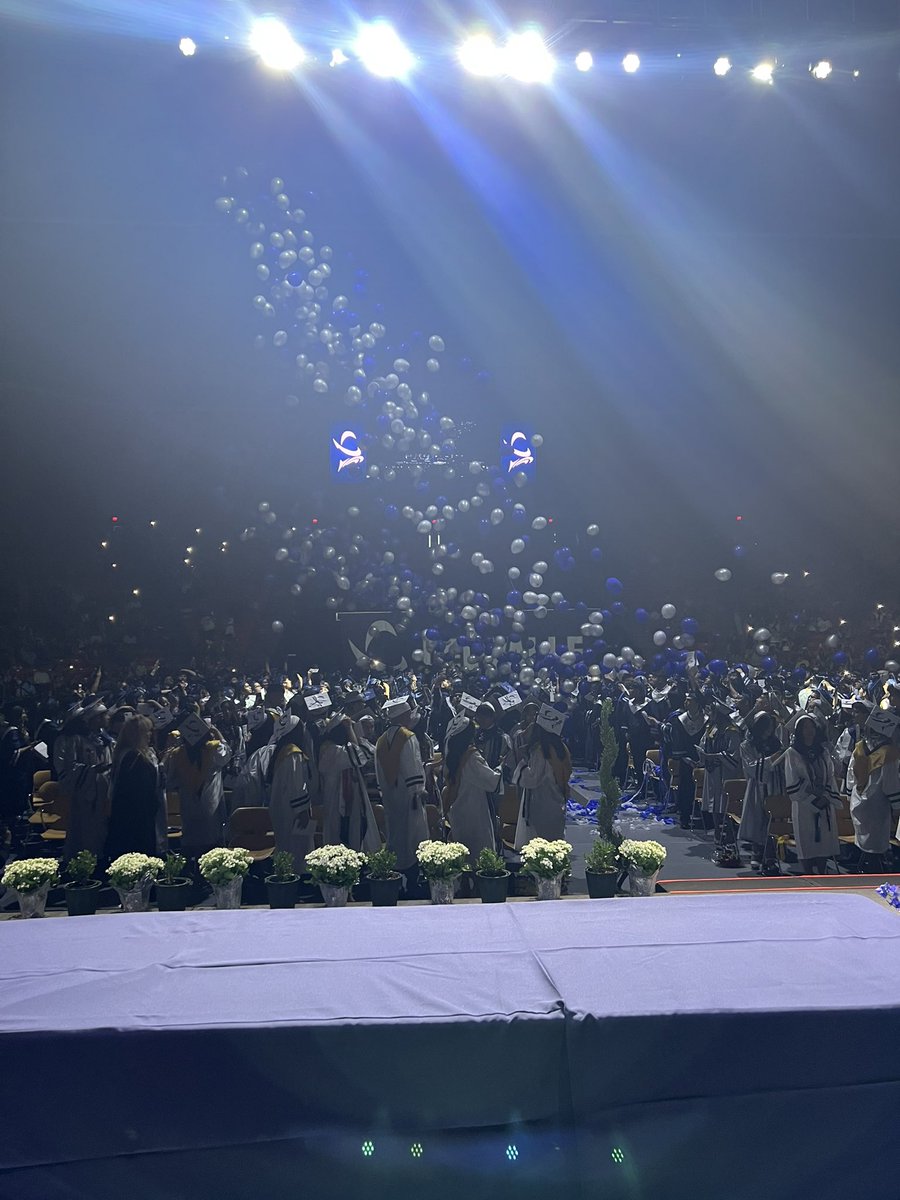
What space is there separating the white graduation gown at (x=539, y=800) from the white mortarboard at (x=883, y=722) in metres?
3.08

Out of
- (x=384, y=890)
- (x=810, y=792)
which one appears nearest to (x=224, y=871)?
(x=384, y=890)

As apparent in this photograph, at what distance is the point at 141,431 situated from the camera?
24.2m

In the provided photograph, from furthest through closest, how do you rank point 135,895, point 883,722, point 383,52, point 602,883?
point 383,52, point 883,722, point 602,883, point 135,895

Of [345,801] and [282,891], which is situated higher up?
[345,801]

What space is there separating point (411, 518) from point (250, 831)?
10900 millimetres

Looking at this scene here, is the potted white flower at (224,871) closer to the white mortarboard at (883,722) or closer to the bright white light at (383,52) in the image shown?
the white mortarboard at (883,722)

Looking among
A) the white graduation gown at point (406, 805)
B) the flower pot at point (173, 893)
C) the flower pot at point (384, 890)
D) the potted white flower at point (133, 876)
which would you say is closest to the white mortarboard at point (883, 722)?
the white graduation gown at point (406, 805)

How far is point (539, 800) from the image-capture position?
27.2 feet

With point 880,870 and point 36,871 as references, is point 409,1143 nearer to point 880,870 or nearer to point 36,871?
point 36,871

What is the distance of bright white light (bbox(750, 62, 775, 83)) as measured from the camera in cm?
1170

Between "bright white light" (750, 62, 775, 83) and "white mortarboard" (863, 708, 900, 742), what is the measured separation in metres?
8.67

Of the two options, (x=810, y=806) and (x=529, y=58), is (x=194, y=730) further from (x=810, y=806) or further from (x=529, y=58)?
(x=529, y=58)

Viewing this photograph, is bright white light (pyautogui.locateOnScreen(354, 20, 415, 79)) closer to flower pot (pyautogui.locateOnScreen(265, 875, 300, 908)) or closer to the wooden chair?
the wooden chair

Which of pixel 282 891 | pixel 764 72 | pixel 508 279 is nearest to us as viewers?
pixel 282 891
